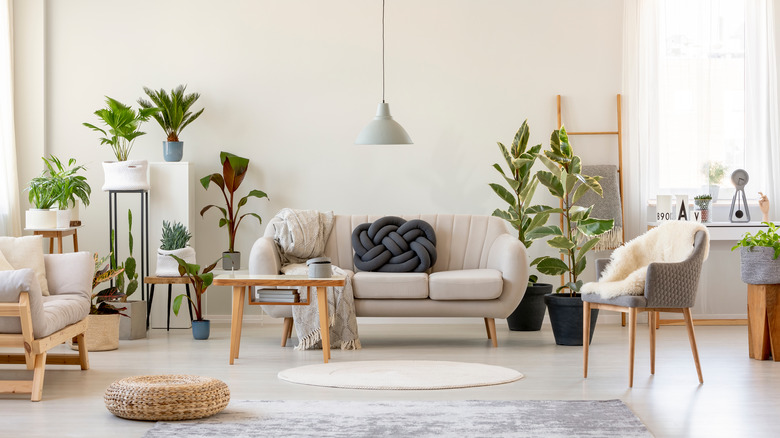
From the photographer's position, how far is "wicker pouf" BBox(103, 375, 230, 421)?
3.62m

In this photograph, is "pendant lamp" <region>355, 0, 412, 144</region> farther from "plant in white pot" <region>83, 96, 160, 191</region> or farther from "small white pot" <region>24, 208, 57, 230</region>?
"small white pot" <region>24, 208, 57, 230</region>

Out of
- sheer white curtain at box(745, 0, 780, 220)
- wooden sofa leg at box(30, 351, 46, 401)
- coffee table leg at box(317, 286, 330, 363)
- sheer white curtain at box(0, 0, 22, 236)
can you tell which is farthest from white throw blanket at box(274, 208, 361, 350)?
sheer white curtain at box(745, 0, 780, 220)

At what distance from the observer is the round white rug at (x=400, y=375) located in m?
4.43

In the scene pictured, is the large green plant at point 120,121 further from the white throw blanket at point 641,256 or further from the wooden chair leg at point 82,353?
the white throw blanket at point 641,256

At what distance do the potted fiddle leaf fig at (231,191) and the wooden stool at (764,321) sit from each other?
3.58m

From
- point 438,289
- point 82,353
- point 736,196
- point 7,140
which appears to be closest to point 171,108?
point 7,140

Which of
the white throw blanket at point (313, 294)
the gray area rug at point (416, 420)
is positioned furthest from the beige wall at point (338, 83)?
the gray area rug at point (416, 420)

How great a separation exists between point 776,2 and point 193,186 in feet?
15.9

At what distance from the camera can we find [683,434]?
349cm

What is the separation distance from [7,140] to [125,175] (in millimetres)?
1039

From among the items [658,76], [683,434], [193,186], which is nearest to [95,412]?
[683,434]

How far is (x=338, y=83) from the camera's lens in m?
7.14

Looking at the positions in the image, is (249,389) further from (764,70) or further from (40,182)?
(764,70)

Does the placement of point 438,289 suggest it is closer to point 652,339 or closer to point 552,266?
point 552,266
